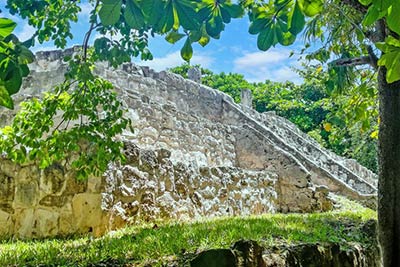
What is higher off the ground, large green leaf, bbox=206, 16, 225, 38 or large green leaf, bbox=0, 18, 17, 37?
large green leaf, bbox=206, 16, 225, 38

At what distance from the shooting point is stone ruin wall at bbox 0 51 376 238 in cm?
416

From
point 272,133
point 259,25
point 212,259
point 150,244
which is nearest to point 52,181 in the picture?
point 150,244

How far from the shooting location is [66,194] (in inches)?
164

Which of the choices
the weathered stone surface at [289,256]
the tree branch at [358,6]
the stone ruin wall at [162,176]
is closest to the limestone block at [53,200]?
the stone ruin wall at [162,176]

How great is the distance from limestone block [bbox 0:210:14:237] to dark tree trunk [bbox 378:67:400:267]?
3623 millimetres

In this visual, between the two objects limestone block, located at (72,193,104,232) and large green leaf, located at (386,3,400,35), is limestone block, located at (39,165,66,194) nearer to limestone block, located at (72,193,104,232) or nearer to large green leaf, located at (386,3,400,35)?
limestone block, located at (72,193,104,232)

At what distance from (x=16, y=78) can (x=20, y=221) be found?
319cm

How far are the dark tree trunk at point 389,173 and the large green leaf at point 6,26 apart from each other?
365cm

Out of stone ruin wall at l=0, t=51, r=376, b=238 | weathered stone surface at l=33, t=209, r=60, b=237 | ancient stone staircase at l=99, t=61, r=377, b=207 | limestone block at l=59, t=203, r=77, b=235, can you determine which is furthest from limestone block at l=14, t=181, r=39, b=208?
ancient stone staircase at l=99, t=61, r=377, b=207

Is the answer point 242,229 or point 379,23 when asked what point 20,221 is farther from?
point 379,23

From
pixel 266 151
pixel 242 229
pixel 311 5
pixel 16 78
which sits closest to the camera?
pixel 16 78

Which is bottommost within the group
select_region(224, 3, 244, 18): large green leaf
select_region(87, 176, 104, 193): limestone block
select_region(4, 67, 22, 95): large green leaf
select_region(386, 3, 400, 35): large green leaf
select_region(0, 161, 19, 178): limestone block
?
select_region(87, 176, 104, 193): limestone block

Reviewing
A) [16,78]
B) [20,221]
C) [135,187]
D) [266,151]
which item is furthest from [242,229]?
[266,151]

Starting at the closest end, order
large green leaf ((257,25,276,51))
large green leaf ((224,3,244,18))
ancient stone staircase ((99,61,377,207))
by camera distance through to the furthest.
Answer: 1. large green leaf ((224,3,244,18))
2. large green leaf ((257,25,276,51))
3. ancient stone staircase ((99,61,377,207))
